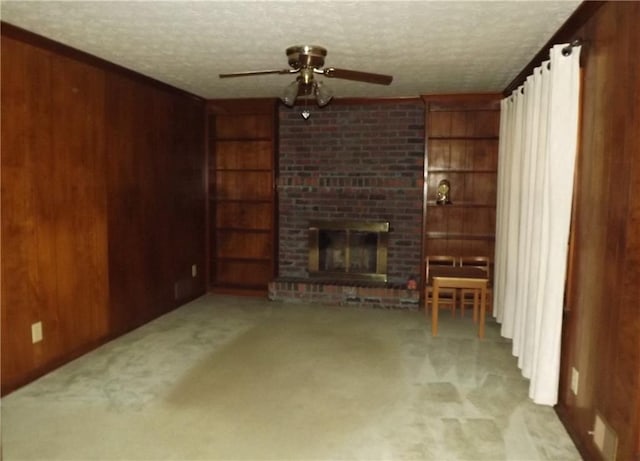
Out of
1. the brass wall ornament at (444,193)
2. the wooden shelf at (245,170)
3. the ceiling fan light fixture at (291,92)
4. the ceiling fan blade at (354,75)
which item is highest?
the ceiling fan blade at (354,75)

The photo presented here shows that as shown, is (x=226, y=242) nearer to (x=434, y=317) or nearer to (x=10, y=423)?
(x=434, y=317)

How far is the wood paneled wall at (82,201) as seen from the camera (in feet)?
9.75

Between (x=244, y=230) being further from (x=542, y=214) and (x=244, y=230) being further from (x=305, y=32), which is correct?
(x=542, y=214)

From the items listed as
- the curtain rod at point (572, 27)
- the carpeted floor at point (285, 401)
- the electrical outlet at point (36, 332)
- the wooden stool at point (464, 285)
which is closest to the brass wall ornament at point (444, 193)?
the wooden stool at point (464, 285)

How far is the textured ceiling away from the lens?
254 centimetres

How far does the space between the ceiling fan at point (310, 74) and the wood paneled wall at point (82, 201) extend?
1.37 metres

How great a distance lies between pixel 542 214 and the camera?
2.77 metres

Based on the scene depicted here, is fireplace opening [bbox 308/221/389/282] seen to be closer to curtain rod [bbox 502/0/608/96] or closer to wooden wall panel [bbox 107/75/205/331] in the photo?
wooden wall panel [bbox 107/75/205/331]

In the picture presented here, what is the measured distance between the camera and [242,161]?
5664mm

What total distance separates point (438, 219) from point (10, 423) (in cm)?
422

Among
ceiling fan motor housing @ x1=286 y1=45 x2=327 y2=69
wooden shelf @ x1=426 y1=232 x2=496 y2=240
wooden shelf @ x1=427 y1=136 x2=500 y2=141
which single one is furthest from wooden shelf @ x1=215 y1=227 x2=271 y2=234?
ceiling fan motor housing @ x1=286 y1=45 x2=327 y2=69

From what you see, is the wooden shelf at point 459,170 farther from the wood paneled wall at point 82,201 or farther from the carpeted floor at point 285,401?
the wood paneled wall at point 82,201

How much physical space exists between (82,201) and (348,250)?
288 cm

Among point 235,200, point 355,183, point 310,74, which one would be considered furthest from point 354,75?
point 235,200
